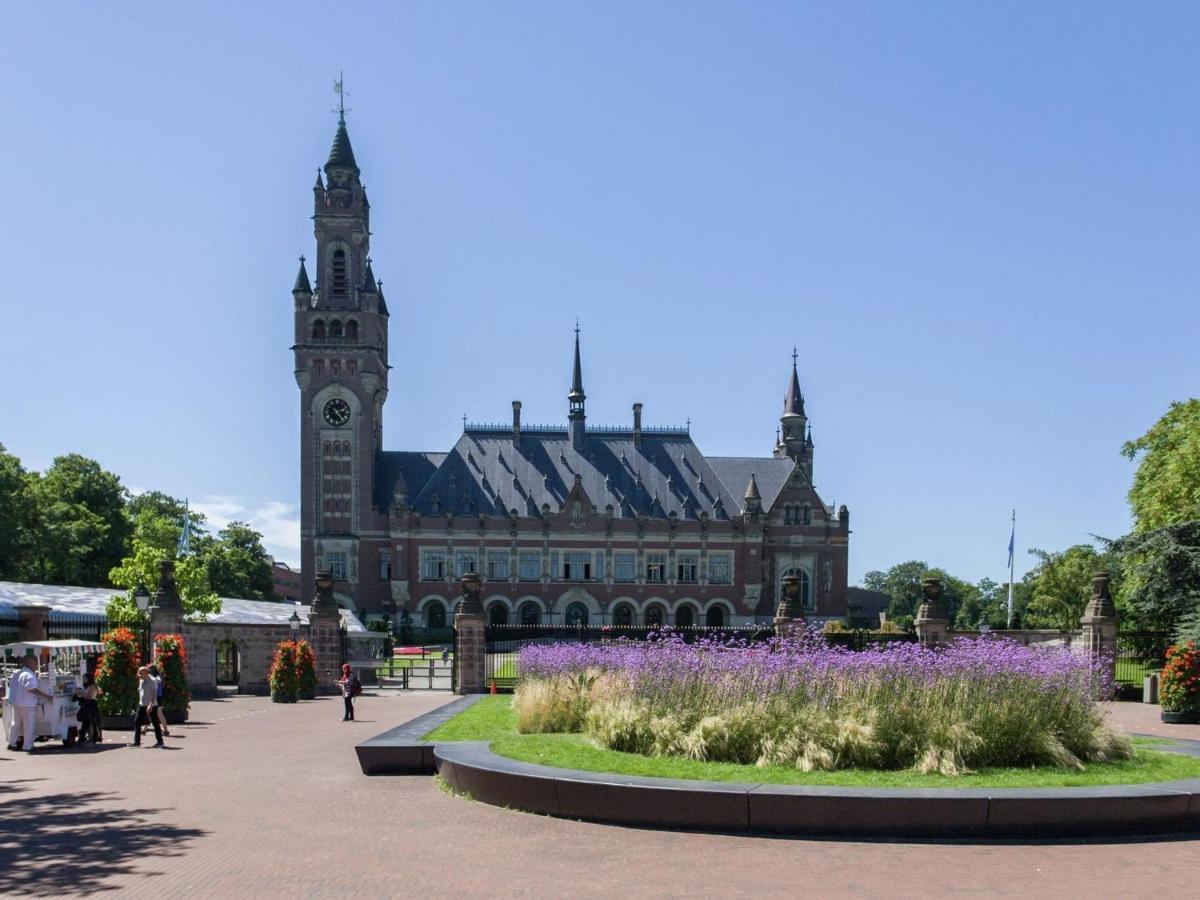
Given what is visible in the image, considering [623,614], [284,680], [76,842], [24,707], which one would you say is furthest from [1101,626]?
[623,614]

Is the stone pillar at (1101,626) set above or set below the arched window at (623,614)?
above

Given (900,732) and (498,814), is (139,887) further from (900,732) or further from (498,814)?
(900,732)

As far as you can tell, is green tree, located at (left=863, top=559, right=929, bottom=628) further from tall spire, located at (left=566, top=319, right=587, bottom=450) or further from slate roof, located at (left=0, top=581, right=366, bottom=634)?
slate roof, located at (left=0, top=581, right=366, bottom=634)

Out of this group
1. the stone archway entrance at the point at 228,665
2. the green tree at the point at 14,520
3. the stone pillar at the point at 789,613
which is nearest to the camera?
the stone pillar at the point at 789,613

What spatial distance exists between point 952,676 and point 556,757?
17.6ft

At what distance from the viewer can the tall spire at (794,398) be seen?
292 feet

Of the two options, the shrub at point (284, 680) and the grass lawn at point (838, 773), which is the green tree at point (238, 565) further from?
the grass lawn at point (838, 773)

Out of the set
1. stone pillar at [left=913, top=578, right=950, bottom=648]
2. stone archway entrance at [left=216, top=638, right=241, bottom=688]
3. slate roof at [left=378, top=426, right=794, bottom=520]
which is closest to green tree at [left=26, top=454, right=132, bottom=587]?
slate roof at [left=378, top=426, right=794, bottom=520]

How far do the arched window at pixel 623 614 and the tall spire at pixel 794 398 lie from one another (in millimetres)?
21011

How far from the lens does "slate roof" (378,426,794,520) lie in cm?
8112

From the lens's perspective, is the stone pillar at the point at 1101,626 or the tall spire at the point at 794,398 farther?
the tall spire at the point at 794,398

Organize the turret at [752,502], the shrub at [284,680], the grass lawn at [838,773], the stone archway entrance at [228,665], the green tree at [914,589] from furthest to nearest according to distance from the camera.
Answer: the green tree at [914,589]
the turret at [752,502]
the stone archway entrance at [228,665]
the shrub at [284,680]
the grass lawn at [838,773]

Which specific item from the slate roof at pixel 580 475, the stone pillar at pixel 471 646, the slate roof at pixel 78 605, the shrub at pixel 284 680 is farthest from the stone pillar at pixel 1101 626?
the slate roof at pixel 580 475

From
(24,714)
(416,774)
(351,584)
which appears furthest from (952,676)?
(351,584)
